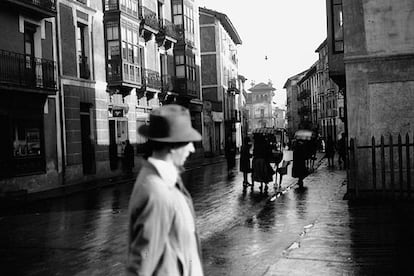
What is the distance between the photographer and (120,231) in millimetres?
9930

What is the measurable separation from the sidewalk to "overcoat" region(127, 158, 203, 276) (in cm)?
364

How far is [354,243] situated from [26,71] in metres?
16.0

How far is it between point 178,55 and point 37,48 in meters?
17.2

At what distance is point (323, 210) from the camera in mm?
11477

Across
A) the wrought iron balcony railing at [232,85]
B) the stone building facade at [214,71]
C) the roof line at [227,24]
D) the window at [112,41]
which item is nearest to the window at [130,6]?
the window at [112,41]

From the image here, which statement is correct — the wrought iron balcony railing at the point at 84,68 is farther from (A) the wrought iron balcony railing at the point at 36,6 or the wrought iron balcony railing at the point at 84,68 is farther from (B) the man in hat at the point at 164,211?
(B) the man in hat at the point at 164,211

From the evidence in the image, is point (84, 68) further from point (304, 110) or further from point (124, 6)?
point (304, 110)

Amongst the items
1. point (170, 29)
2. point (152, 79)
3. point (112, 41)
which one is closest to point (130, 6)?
point (112, 41)

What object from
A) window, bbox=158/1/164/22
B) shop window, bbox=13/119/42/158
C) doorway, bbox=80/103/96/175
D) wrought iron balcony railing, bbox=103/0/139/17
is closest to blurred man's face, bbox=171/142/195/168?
shop window, bbox=13/119/42/158

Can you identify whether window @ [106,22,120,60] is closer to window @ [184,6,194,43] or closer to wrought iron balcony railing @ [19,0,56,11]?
wrought iron balcony railing @ [19,0,56,11]

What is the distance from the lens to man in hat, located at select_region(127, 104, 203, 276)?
2834 mm

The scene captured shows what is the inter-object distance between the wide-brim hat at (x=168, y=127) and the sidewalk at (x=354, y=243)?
148 inches

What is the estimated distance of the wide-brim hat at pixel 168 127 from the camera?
304cm

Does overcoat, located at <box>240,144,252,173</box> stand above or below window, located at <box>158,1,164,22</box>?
below
